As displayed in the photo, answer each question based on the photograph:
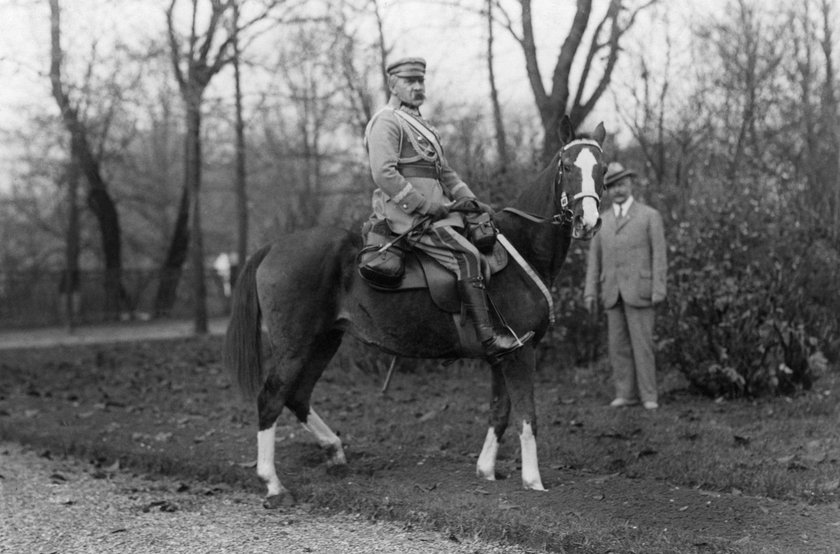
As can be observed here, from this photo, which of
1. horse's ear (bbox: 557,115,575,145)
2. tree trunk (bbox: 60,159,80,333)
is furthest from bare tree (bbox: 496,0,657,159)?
tree trunk (bbox: 60,159,80,333)

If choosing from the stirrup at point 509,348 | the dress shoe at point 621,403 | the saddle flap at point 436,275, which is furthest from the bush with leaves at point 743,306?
the saddle flap at point 436,275

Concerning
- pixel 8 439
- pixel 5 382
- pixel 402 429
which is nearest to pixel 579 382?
pixel 402 429

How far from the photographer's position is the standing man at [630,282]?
29.0ft

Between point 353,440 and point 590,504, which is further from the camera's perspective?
point 353,440

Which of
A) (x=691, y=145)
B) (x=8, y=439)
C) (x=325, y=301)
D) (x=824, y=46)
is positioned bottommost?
(x=8, y=439)

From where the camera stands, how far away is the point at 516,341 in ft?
20.2

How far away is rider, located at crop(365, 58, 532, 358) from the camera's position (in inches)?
241

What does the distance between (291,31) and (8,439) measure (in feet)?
46.2

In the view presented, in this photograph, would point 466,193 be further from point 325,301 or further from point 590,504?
point 590,504

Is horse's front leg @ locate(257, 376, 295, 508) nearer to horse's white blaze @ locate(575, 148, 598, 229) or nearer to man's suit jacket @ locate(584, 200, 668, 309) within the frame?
horse's white blaze @ locate(575, 148, 598, 229)

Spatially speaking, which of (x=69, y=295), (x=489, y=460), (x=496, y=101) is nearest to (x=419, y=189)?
(x=489, y=460)

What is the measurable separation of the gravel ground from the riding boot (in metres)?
1.35

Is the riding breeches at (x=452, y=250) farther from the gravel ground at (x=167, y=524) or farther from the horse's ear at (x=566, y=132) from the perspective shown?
the gravel ground at (x=167, y=524)

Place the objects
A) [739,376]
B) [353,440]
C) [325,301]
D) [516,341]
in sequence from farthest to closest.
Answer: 1. [739,376]
2. [353,440]
3. [325,301]
4. [516,341]
